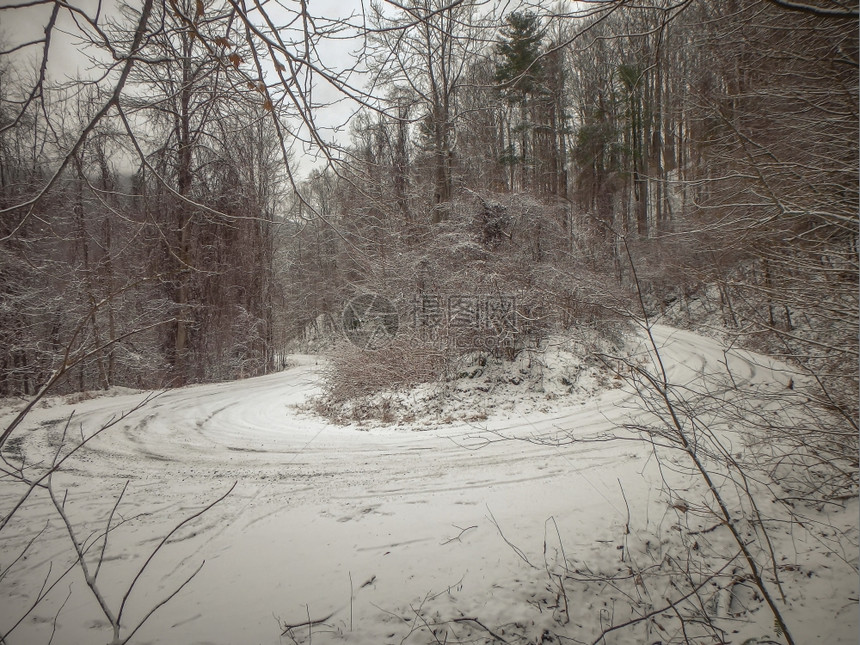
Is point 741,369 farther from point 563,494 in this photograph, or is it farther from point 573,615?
point 573,615

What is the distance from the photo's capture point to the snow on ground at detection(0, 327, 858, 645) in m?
2.10

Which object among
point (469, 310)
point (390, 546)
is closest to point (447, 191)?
point (469, 310)

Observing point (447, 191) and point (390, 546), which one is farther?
point (447, 191)

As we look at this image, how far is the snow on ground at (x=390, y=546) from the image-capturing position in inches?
82.5

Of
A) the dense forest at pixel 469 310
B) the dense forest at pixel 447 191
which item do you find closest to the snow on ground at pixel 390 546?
the dense forest at pixel 469 310

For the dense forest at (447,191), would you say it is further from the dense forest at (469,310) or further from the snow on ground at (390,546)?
the snow on ground at (390,546)

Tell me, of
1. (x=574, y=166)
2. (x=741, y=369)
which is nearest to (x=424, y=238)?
(x=741, y=369)

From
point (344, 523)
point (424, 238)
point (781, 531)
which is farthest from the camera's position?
point (424, 238)

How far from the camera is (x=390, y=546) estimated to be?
2.77 metres

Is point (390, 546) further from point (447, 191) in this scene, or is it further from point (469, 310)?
point (447, 191)

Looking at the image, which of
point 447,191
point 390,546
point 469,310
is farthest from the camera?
point 447,191

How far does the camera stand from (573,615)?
2.21 m

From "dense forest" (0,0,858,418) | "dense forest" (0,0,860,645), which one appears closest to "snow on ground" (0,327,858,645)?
"dense forest" (0,0,860,645)

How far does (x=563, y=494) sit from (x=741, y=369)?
16.7ft
